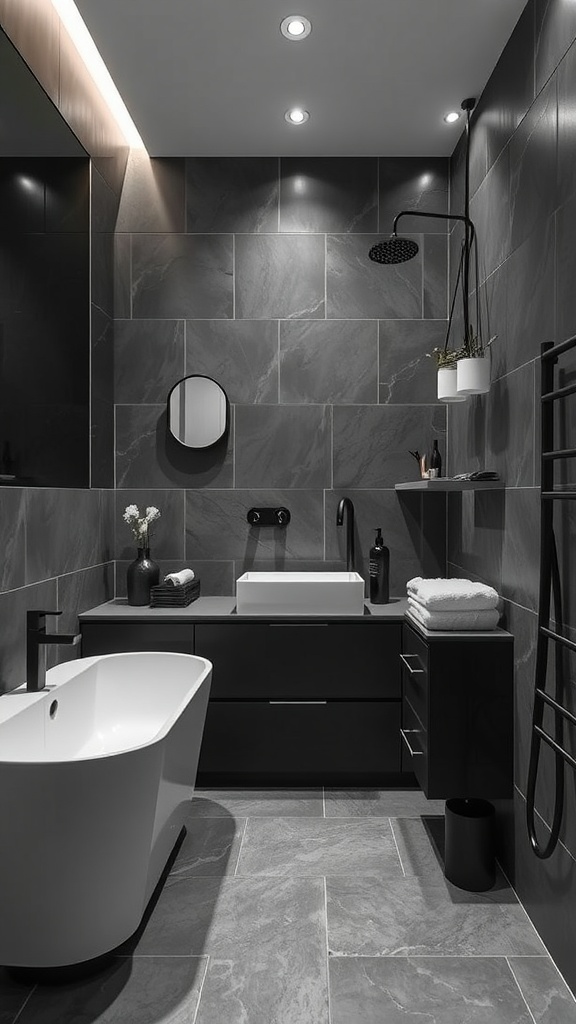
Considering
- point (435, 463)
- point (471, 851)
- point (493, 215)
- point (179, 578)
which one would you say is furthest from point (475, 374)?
point (471, 851)

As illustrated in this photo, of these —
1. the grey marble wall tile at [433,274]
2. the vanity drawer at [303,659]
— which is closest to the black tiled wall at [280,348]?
the grey marble wall tile at [433,274]

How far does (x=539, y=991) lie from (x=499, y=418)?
182 cm

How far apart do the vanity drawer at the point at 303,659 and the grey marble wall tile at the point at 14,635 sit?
775 mm

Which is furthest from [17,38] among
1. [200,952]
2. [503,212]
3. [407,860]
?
[407,860]

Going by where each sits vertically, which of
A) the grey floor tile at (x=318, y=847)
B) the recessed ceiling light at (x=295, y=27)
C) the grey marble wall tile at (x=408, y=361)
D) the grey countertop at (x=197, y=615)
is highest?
the recessed ceiling light at (x=295, y=27)

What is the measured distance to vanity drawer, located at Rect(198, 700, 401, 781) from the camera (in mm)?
2906

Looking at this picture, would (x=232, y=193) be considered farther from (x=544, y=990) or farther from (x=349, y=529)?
(x=544, y=990)

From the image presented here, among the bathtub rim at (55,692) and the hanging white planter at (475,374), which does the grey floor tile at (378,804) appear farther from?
the hanging white planter at (475,374)

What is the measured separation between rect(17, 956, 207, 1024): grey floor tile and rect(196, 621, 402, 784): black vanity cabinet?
1.09 meters

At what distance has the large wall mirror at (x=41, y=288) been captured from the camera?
7.37 ft

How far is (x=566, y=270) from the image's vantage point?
1.85m

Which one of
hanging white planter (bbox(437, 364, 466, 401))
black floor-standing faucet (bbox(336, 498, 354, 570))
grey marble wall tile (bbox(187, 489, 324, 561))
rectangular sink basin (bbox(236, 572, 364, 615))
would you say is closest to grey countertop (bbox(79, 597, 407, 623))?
rectangular sink basin (bbox(236, 572, 364, 615))

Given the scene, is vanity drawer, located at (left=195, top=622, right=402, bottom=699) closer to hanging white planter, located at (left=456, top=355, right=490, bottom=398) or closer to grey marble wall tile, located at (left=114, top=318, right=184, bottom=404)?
hanging white planter, located at (left=456, top=355, right=490, bottom=398)

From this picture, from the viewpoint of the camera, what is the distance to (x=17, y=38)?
2223 millimetres
